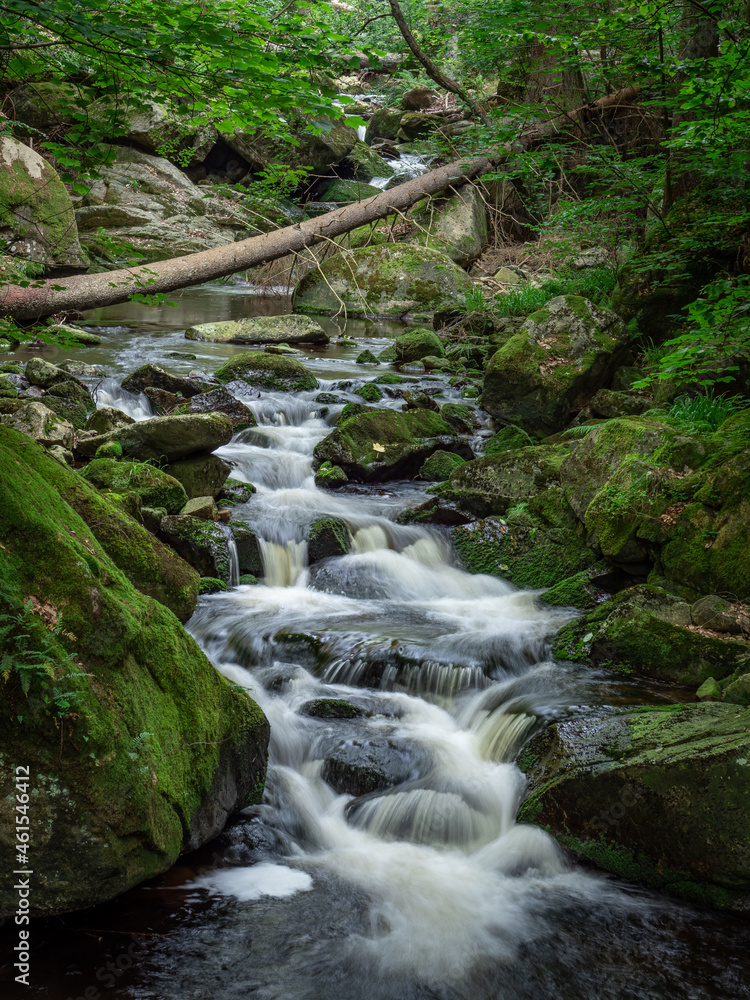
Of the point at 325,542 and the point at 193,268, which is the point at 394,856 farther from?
the point at 193,268

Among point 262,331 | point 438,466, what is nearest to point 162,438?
point 438,466

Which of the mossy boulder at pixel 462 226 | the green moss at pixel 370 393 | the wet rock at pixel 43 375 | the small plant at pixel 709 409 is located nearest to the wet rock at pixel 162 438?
the wet rock at pixel 43 375

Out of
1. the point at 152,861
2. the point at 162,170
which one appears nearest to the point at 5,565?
the point at 152,861

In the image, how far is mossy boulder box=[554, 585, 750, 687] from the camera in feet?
15.6

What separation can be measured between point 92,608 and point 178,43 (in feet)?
8.76

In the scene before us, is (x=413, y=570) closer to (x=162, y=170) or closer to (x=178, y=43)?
(x=178, y=43)

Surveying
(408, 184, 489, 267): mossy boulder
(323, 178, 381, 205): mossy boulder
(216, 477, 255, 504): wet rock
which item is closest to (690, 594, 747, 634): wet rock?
(216, 477, 255, 504): wet rock

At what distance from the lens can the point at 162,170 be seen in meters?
22.7

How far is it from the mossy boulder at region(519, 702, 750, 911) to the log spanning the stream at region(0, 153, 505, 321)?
389 cm

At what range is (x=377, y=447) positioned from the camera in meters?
9.04

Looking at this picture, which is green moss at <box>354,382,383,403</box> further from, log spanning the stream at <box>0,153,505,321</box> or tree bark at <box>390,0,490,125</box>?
tree bark at <box>390,0,490,125</box>

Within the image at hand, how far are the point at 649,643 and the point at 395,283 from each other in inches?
563

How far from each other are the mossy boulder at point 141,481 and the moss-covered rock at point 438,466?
3373 mm

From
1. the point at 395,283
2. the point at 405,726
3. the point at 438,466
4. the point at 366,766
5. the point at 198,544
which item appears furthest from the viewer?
the point at 395,283
